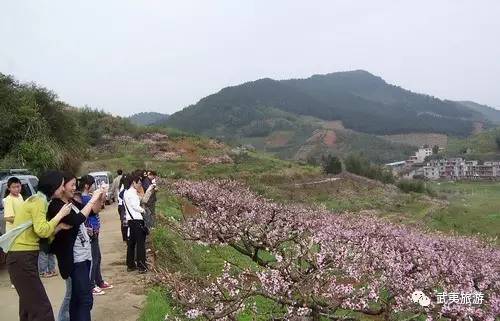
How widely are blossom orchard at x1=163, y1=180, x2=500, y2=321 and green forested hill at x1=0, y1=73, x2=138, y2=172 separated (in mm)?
9280

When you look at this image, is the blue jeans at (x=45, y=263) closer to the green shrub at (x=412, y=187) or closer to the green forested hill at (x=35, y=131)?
the green forested hill at (x=35, y=131)

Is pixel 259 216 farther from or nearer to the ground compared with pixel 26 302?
nearer to the ground

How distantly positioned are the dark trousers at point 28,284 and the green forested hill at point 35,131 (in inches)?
744

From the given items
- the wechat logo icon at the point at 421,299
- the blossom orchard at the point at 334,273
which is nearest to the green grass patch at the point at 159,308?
the blossom orchard at the point at 334,273

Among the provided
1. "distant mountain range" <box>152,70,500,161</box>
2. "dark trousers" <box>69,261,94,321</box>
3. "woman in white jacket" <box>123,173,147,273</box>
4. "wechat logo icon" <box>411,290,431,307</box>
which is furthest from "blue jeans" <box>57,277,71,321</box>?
"distant mountain range" <box>152,70,500,161</box>

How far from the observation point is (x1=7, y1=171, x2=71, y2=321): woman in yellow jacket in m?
5.27

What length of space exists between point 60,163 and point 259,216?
13.8 metres

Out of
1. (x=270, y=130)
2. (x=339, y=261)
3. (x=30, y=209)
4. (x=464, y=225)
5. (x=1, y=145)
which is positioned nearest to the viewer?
(x=30, y=209)

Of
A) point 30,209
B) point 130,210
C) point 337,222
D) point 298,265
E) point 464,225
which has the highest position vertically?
point 30,209

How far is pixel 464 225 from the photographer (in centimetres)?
3366

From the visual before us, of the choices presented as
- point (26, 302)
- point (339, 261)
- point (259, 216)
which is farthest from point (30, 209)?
point (259, 216)

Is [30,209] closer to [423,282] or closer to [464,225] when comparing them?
[423,282]

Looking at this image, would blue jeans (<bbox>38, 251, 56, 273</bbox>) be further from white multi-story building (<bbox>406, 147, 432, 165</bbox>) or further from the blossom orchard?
white multi-story building (<bbox>406, 147, 432, 165</bbox>)

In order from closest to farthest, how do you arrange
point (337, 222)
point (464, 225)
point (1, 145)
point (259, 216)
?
point (259, 216), point (337, 222), point (1, 145), point (464, 225)
